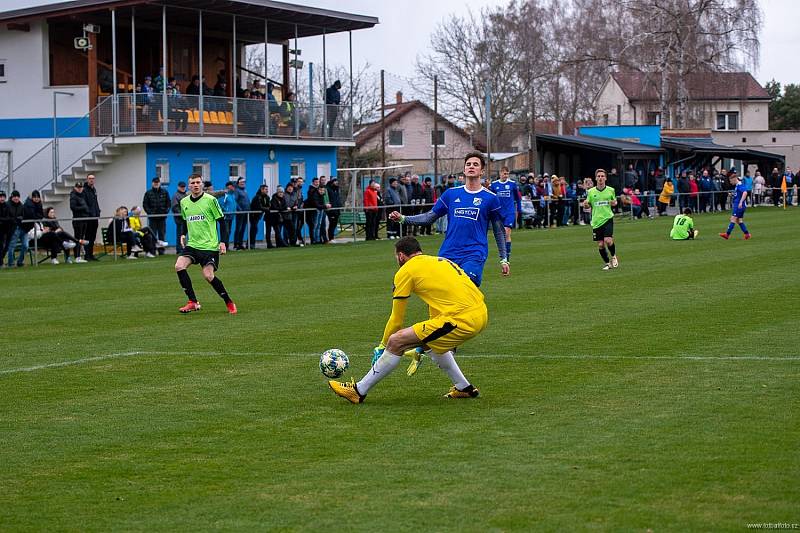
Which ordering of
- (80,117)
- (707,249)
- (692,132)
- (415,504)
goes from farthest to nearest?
(692,132)
(80,117)
(707,249)
(415,504)

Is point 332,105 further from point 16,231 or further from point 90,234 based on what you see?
point 16,231

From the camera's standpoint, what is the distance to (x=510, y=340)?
43.6 feet

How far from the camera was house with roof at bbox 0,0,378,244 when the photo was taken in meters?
35.2

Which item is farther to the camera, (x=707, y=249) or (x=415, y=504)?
(x=707, y=249)

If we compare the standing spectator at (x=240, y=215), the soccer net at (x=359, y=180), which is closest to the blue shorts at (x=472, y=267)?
the standing spectator at (x=240, y=215)

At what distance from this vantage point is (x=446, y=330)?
9.24 meters

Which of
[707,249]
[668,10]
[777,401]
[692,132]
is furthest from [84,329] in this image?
[668,10]

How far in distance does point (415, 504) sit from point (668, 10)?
62.2 meters

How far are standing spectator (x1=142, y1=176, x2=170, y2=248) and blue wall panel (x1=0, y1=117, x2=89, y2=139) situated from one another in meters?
6.81

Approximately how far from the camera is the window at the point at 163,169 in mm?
35781

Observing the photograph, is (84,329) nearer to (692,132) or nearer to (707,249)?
(707,249)

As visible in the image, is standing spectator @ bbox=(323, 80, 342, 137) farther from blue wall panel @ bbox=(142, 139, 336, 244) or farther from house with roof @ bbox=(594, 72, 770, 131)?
house with roof @ bbox=(594, 72, 770, 131)

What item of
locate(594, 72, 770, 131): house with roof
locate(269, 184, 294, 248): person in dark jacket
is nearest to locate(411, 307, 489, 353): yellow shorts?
locate(269, 184, 294, 248): person in dark jacket

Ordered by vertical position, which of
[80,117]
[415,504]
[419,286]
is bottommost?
[415,504]
